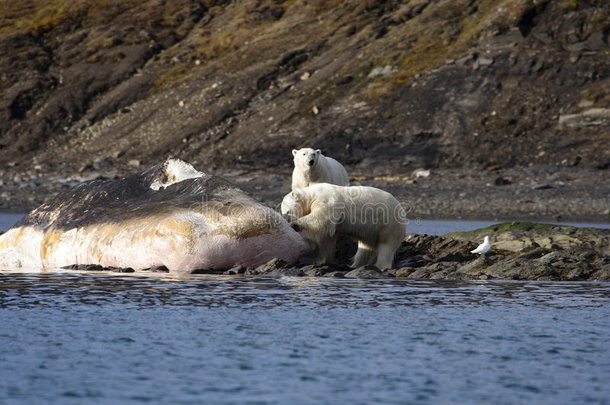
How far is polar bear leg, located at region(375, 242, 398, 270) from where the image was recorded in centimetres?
1580

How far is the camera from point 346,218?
15312mm

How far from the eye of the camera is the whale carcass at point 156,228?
50.3 feet

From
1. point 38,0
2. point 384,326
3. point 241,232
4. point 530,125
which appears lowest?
point 384,326

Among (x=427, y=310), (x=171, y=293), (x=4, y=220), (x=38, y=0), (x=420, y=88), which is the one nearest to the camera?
(x=427, y=310)

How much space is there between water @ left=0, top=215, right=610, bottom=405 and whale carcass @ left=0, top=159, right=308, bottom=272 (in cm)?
68

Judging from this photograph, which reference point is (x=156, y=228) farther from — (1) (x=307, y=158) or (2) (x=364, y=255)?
(1) (x=307, y=158)

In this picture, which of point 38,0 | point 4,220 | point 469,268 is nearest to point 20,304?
point 469,268

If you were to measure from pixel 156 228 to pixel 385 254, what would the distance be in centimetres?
352

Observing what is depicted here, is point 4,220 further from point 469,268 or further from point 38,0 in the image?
point 38,0

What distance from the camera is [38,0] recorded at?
79.8 meters

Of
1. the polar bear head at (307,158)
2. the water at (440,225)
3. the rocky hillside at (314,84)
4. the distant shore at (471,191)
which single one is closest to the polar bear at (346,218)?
the polar bear head at (307,158)

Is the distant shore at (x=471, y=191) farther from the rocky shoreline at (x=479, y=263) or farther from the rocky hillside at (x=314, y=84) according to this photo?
the rocky shoreline at (x=479, y=263)

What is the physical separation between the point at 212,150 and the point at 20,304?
122 feet

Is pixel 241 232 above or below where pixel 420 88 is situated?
below
